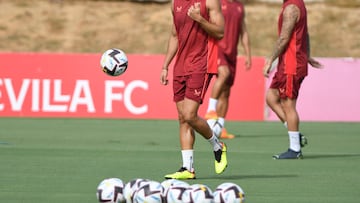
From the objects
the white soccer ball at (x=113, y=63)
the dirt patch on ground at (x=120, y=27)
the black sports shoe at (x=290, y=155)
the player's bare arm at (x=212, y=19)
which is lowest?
the black sports shoe at (x=290, y=155)

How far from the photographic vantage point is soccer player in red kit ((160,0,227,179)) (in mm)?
11672

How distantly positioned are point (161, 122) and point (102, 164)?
891cm

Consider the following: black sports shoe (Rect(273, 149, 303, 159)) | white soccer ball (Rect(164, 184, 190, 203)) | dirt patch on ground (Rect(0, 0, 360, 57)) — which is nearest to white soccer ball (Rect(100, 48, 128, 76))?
black sports shoe (Rect(273, 149, 303, 159))

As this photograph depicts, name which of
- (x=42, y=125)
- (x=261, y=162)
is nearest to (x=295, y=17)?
(x=261, y=162)

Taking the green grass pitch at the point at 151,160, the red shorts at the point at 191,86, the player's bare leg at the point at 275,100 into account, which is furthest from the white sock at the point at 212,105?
the red shorts at the point at 191,86

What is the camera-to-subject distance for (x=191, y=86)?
11.7 metres

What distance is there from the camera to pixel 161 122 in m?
22.0

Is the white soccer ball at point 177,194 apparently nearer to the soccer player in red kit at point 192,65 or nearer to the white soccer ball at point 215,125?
the soccer player in red kit at point 192,65

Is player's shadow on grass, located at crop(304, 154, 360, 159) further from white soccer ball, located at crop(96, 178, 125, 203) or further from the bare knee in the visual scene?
white soccer ball, located at crop(96, 178, 125, 203)

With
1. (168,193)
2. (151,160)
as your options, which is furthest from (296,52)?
(168,193)

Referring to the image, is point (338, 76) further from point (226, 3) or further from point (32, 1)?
point (32, 1)

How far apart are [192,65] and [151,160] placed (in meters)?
2.40

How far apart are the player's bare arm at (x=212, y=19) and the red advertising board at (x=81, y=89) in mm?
11023

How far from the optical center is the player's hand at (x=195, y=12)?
1152 cm
